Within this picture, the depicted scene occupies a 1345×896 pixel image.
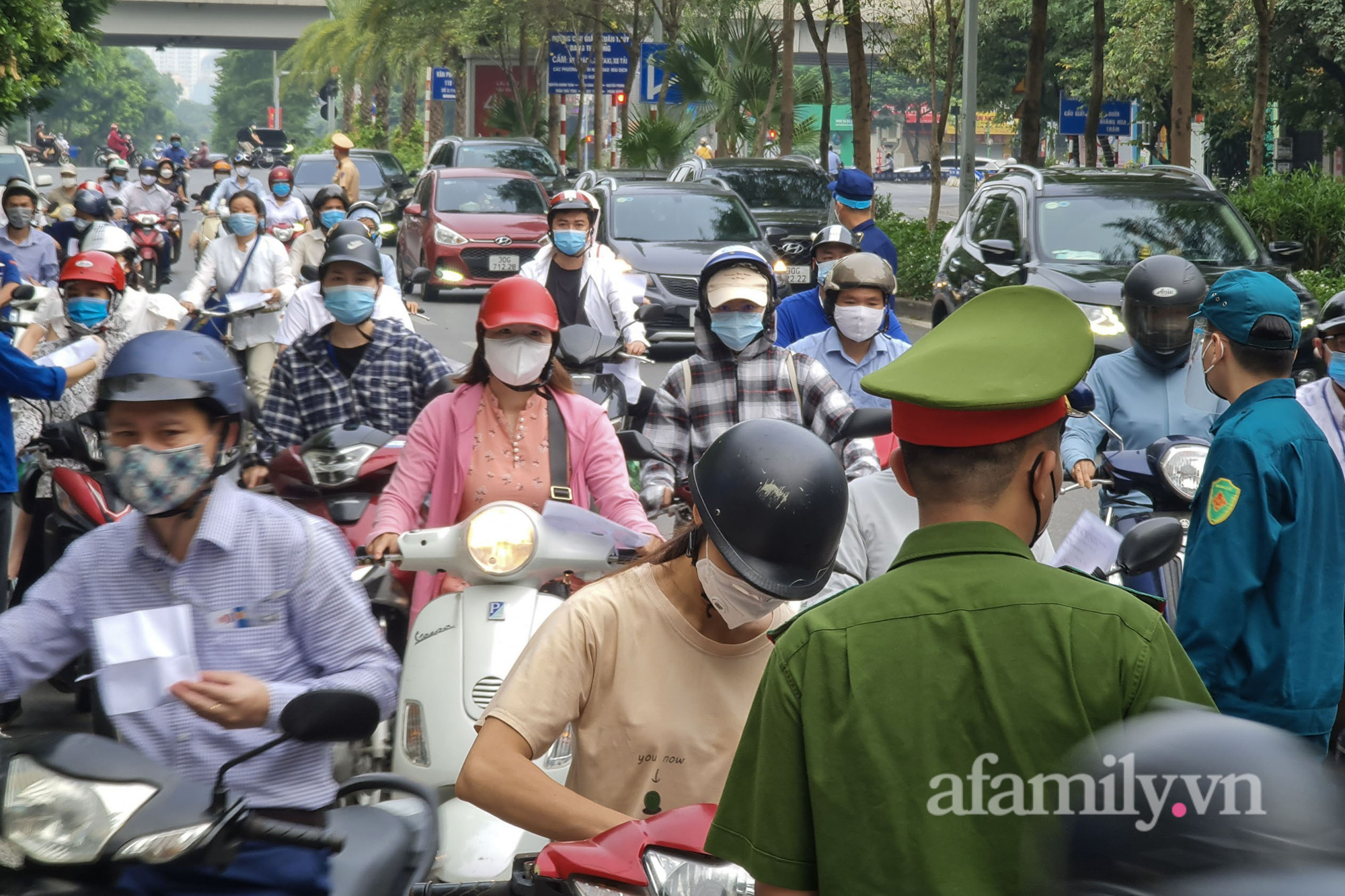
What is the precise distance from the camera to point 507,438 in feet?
16.3

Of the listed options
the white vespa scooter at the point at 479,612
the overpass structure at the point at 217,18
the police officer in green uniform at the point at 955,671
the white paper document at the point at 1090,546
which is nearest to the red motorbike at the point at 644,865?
the police officer in green uniform at the point at 955,671

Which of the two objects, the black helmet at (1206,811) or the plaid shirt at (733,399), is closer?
the black helmet at (1206,811)

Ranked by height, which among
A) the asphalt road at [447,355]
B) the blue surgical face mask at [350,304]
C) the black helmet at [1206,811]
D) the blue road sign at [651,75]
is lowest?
the asphalt road at [447,355]

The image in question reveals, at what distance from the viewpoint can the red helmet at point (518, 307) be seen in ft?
16.2

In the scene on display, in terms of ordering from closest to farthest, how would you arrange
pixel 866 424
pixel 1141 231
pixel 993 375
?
pixel 993 375 < pixel 866 424 < pixel 1141 231

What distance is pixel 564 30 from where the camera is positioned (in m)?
43.4

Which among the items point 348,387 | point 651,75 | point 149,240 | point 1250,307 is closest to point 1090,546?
point 1250,307

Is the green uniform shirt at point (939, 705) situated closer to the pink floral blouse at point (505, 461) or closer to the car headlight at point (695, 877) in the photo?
the car headlight at point (695, 877)

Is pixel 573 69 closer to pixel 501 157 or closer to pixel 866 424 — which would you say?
pixel 501 157

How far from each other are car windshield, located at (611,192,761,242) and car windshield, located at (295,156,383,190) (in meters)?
15.4

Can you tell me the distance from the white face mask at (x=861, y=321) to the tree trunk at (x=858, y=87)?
54.7ft

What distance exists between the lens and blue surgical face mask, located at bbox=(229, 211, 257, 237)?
36.8 ft

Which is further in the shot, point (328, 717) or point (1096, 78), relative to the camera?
point (1096, 78)

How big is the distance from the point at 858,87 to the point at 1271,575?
20244 millimetres
